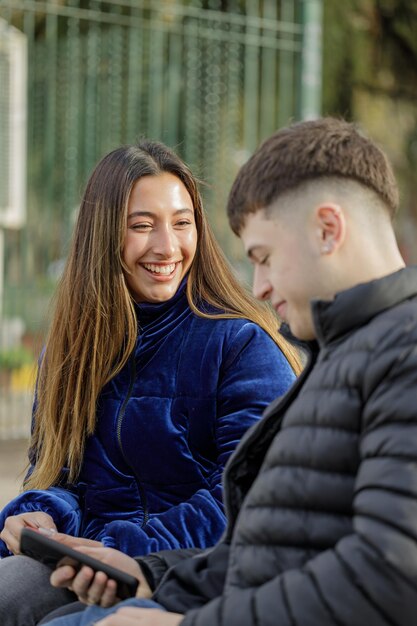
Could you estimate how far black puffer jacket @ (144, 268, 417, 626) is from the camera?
1486mm

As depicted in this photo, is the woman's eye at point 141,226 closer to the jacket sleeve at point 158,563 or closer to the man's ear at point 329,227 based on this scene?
the jacket sleeve at point 158,563

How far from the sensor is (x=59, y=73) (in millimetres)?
7414

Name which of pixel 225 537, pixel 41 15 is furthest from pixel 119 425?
pixel 41 15

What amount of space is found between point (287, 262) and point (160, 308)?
3.42 ft

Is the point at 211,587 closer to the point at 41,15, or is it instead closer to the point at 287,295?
the point at 287,295

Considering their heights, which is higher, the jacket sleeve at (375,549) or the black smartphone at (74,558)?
the jacket sleeve at (375,549)

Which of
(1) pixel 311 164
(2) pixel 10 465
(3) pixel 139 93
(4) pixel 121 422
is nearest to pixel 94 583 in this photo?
(4) pixel 121 422

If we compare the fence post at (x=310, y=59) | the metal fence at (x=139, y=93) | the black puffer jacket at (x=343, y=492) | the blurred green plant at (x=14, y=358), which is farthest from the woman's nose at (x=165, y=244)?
the fence post at (x=310, y=59)

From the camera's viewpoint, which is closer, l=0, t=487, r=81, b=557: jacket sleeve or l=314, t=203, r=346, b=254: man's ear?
l=314, t=203, r=346, b=254: man's ear

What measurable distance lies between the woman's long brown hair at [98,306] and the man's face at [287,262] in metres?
0.89

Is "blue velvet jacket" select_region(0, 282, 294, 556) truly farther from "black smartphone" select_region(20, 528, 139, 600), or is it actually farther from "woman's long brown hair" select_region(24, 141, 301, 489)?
"black smartphone" select_region(20, 528, 139, 600)

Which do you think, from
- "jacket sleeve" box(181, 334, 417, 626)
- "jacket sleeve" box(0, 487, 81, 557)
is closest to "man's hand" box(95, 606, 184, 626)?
"jacket sleeve" box(181, 334, 417, 626)

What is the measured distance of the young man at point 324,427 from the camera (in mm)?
1496

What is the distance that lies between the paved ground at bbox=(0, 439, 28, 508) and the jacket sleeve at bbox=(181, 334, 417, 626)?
166 inches
